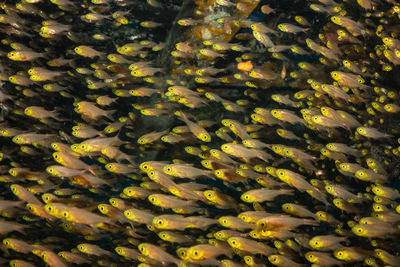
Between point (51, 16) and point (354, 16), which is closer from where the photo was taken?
point (354, 16)

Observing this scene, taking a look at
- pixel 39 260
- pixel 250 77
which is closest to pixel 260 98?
pixel 250 77

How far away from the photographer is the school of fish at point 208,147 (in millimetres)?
4609

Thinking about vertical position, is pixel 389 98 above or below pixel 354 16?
below

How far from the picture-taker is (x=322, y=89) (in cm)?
578

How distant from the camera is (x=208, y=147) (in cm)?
655

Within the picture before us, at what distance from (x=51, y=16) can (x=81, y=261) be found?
656cm

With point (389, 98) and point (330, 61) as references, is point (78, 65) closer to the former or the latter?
point (330, 61)

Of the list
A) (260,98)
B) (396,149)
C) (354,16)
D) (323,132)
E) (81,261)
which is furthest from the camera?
(260,98)

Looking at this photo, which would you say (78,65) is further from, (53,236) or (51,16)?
(53,236)

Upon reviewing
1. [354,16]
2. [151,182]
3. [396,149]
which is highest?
[354,16]

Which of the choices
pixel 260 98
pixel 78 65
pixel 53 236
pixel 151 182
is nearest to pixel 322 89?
pixel 260 98

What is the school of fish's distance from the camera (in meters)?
4.61

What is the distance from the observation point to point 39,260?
5.12m

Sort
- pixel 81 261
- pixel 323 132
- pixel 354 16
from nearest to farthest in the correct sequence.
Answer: pixel 81 261 → pixel 323 132 → pixel 354 16
